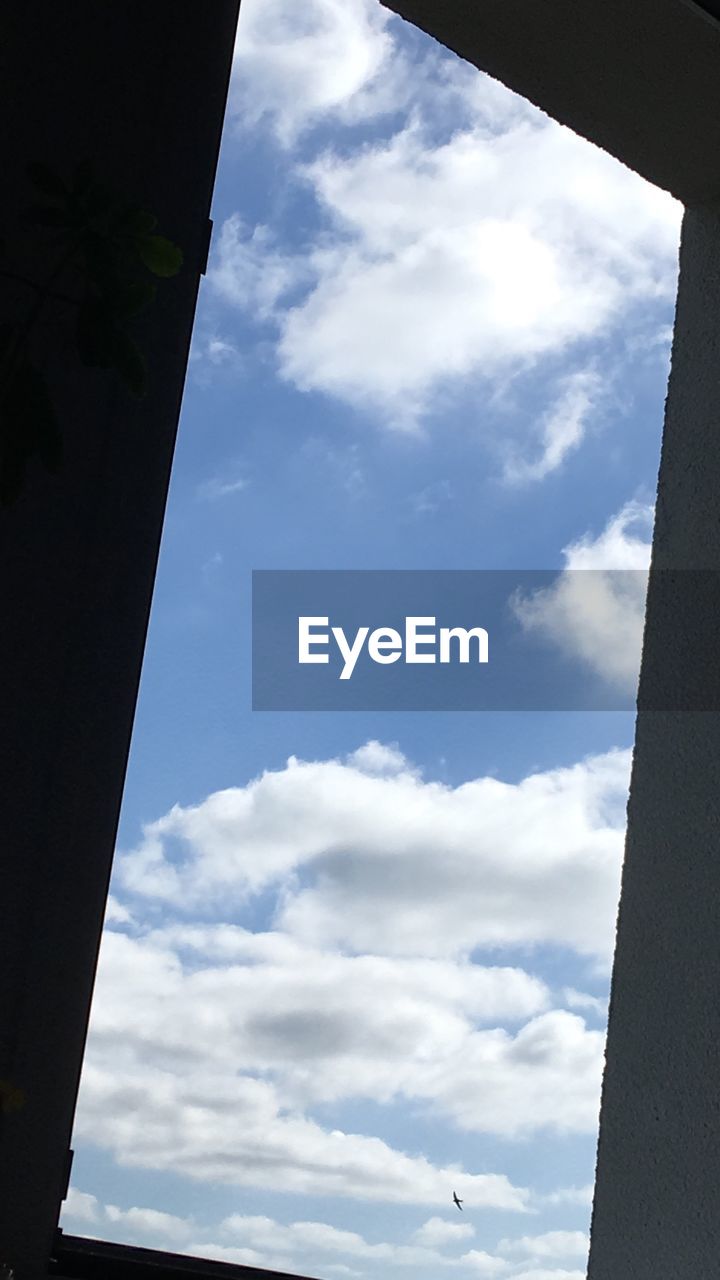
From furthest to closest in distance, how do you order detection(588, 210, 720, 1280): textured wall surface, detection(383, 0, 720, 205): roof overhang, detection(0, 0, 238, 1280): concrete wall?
detection(383, 0, 720, 205): roof overhang
detection(588, 210, 720, 1280): textured wall surface
detection(0, 0, 238, 1280): concrete wall

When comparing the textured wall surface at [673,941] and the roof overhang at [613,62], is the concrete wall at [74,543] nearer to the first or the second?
the roof overhang at [613,62]

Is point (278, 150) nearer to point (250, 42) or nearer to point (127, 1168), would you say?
point (250, 42)

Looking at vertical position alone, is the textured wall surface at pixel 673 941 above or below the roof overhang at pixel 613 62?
below

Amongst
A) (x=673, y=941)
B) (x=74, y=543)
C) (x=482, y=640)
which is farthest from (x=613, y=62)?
(x=673, y=941)

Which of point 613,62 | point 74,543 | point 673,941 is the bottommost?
point 673,941

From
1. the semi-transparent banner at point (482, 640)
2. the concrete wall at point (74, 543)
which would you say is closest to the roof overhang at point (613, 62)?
the concrete wall at point (74, 543)

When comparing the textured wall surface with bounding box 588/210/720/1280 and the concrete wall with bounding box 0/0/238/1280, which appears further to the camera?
the textured wall surface with bounding box 588/210/720/1280

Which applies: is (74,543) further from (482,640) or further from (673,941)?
(673,941)

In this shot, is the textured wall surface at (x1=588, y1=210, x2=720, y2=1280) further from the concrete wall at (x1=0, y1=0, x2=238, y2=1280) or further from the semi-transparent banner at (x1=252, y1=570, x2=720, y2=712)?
the concrete wall at (x1=0, y1=0, x2=238, y2=1280)

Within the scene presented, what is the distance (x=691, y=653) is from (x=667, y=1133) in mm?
673

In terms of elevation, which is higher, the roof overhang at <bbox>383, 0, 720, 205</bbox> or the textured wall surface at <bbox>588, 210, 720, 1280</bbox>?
the roof overhang at <bbox>383, 0, 720, 205</bbox>

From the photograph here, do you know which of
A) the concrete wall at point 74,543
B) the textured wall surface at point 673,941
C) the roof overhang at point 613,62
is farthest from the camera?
the roof overhang at point 613,62

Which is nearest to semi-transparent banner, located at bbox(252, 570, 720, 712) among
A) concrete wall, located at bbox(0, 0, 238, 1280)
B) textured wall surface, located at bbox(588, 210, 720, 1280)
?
textured wall surface, located at bbox(588, 210, 720, 1280)

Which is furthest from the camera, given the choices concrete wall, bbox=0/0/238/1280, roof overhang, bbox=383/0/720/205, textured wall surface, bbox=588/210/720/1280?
roof overhang, bbox=383/0/720/205
